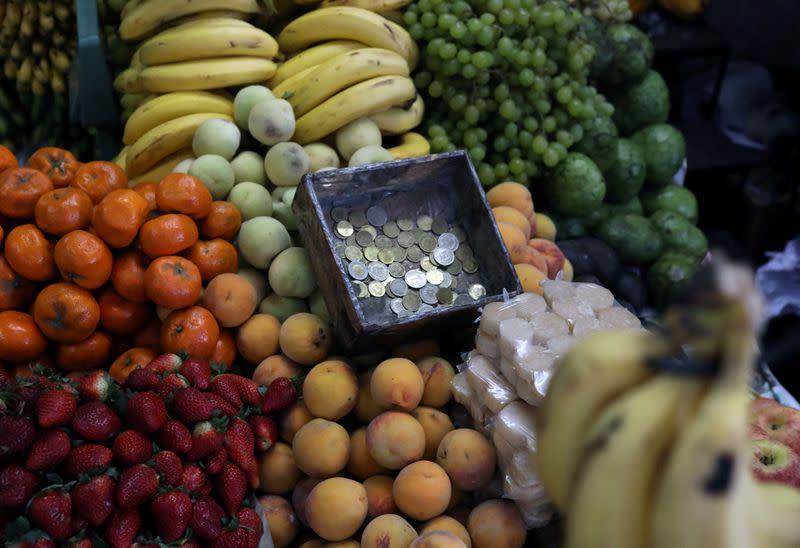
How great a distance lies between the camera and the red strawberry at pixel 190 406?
4.40 ft

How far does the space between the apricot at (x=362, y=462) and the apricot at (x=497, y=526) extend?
0.23 m

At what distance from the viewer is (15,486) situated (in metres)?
1.16

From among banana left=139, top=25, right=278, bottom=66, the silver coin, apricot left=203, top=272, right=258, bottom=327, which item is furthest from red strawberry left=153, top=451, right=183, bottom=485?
banana left=139, top=25, right=278, bottom=66

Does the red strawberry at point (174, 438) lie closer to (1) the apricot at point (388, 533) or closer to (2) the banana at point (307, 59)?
(1) the apricot at point (388, 533)

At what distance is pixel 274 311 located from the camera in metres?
1.78

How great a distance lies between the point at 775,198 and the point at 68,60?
3125 millimetres

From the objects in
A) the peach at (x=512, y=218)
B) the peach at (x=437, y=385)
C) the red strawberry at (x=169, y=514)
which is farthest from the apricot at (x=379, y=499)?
the peach at (x=512, y=218)

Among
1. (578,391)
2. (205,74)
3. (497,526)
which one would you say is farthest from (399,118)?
(578,391)

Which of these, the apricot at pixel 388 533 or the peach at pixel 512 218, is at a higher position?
the peach at pixel 512 218

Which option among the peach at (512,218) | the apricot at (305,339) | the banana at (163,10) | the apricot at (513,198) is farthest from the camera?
the banana at (163,10)

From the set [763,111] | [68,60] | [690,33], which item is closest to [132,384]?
[68,60]

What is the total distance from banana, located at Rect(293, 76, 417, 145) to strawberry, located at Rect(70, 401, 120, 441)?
106 centimetres

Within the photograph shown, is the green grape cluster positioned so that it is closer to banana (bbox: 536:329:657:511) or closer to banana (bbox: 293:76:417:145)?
banana (bbox: 293:76:417:145)

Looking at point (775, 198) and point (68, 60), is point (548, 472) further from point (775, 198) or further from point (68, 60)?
point (775, 198)
